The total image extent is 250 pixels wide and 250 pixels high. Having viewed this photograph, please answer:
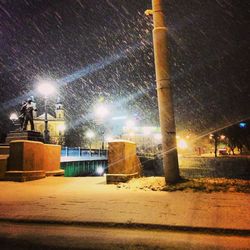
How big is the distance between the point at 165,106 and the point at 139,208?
393 centimetres

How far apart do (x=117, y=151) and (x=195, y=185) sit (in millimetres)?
3264

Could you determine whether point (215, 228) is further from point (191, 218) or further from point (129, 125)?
point (129, 125)

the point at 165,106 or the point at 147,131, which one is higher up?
the point at 147,131

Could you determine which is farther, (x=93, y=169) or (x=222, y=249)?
(x=93, y=169)

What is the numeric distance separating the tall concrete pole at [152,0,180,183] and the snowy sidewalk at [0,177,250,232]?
1211mm

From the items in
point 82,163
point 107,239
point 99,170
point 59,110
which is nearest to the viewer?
point 107,239

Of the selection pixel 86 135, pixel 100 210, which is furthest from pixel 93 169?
pixel 86 135

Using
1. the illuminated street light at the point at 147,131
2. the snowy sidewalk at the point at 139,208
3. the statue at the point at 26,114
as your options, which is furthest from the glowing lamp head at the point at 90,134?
the snowy sidewalk at the point at 139,208

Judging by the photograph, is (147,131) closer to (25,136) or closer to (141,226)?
(25,136)

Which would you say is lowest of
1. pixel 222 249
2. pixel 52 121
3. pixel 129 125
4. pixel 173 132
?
pixel 222 249

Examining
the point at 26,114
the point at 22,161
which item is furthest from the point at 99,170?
the point at 22,161

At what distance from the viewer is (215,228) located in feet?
14.7

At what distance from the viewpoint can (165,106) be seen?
8.98m

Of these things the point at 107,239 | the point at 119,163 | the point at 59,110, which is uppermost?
the point at 59,110
